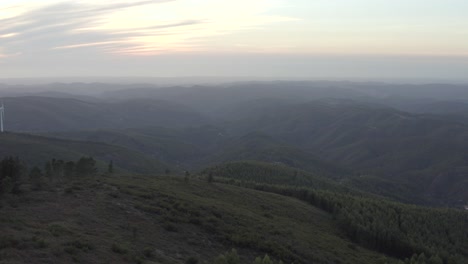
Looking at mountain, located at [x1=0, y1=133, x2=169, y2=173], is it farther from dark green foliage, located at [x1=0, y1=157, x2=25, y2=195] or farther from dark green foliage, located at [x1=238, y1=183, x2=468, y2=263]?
dark green foliage, located at [x1=0, y1=157, x2=25, y2=195]

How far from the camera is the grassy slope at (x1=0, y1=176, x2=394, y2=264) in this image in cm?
2247

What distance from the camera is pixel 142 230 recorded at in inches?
1214

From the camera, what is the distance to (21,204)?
30750 millimetres

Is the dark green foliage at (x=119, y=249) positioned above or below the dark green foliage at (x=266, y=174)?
above

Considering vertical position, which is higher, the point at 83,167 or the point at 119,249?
the point at 119,249

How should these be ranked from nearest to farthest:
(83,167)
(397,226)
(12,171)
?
(12,171) < (83,167) < (397,226)

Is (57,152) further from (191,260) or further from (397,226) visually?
(191,260)

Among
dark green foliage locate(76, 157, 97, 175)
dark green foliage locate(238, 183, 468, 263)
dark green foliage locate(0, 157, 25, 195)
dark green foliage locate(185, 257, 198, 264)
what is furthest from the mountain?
dark green foliage locate(185, 257, 198, 264)

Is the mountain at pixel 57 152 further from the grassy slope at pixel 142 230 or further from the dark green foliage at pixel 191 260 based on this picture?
the dark green foliage at pixel 191 260

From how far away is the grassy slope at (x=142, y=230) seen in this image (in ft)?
73.7

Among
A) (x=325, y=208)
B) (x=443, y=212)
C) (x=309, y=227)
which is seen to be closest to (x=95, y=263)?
(x=309, y=227)

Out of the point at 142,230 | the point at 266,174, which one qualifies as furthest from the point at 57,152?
the point at 142,230

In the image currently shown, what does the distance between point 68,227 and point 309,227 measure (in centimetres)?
3489

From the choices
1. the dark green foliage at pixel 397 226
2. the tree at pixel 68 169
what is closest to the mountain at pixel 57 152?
the dark green foliage at pixel 397 226
